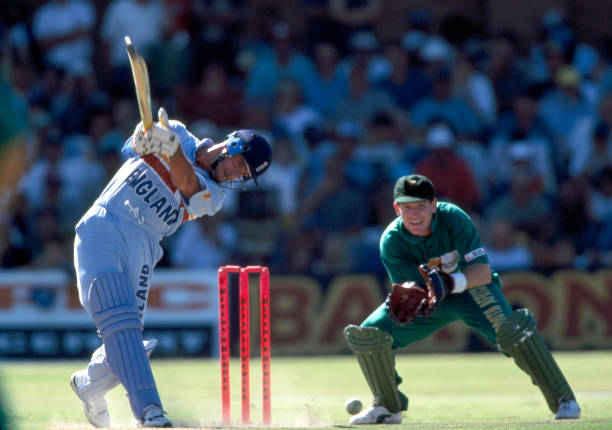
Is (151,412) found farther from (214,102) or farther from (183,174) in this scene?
(214,102)

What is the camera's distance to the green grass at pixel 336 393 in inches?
259

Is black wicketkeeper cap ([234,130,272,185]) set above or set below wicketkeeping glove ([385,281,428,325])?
above

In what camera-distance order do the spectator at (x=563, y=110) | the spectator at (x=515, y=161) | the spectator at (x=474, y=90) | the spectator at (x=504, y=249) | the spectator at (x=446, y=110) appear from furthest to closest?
the spectator at (x=474, y=90) < the spectator at (x=563, y=110) < the spectator at (x=446, y=110) < the spectator at (x=515, y=161) < the spectator at (x=504, y=249)

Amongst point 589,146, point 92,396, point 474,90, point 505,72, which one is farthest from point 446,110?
point 92,396

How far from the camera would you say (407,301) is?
6273mm

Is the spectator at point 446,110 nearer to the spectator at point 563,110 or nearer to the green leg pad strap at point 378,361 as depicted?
the spectator at point 563,110

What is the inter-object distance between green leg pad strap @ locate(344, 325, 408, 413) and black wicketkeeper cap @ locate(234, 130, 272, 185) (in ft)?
4.06

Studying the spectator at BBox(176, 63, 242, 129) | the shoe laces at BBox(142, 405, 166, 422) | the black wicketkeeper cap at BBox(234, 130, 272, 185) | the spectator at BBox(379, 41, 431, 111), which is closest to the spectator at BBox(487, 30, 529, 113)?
the spectator at BBox(379, 41, 431, 111)

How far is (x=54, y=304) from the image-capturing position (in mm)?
12648

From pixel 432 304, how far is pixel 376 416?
35.2 inches

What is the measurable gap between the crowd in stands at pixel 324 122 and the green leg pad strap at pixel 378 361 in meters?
6.20

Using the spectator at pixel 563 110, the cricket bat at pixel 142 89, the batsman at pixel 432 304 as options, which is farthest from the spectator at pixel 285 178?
the cricket bat at pixel 142 89

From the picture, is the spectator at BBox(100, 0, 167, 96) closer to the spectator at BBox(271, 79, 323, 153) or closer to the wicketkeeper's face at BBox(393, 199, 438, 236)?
the spectator at BBox(271, 79, 323, 153)

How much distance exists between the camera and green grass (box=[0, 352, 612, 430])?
6586 millimetres
